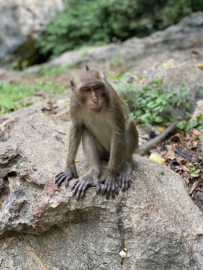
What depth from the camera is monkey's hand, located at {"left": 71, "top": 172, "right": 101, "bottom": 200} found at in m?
4.01

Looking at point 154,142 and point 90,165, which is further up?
point 90,165

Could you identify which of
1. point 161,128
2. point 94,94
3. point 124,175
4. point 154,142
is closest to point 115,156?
point 124,175

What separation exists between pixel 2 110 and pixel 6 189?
2.89 m

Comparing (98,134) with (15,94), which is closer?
(98,134)

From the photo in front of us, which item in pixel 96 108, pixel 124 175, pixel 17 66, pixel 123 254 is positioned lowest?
pixel 17 66

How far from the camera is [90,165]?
449cm

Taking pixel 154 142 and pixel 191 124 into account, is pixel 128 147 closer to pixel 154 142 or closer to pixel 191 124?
pixel 154 142

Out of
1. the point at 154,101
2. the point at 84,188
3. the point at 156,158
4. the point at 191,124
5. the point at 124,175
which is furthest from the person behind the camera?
the point at 154,101

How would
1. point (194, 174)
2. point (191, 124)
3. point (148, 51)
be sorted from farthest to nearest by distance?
point (148, 51), point (191, 124), point (194, 174)

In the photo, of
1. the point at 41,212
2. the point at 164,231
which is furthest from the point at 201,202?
the point at 41,212

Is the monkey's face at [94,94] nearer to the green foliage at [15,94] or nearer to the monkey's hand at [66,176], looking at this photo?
the monkey's hand at [66,176]

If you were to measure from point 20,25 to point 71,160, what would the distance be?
12720 millimetres

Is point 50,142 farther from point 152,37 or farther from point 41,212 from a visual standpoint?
point 152,37

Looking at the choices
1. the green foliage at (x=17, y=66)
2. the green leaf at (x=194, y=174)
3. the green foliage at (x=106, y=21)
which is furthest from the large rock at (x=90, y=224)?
the green foliage at (x=106, y=21)
